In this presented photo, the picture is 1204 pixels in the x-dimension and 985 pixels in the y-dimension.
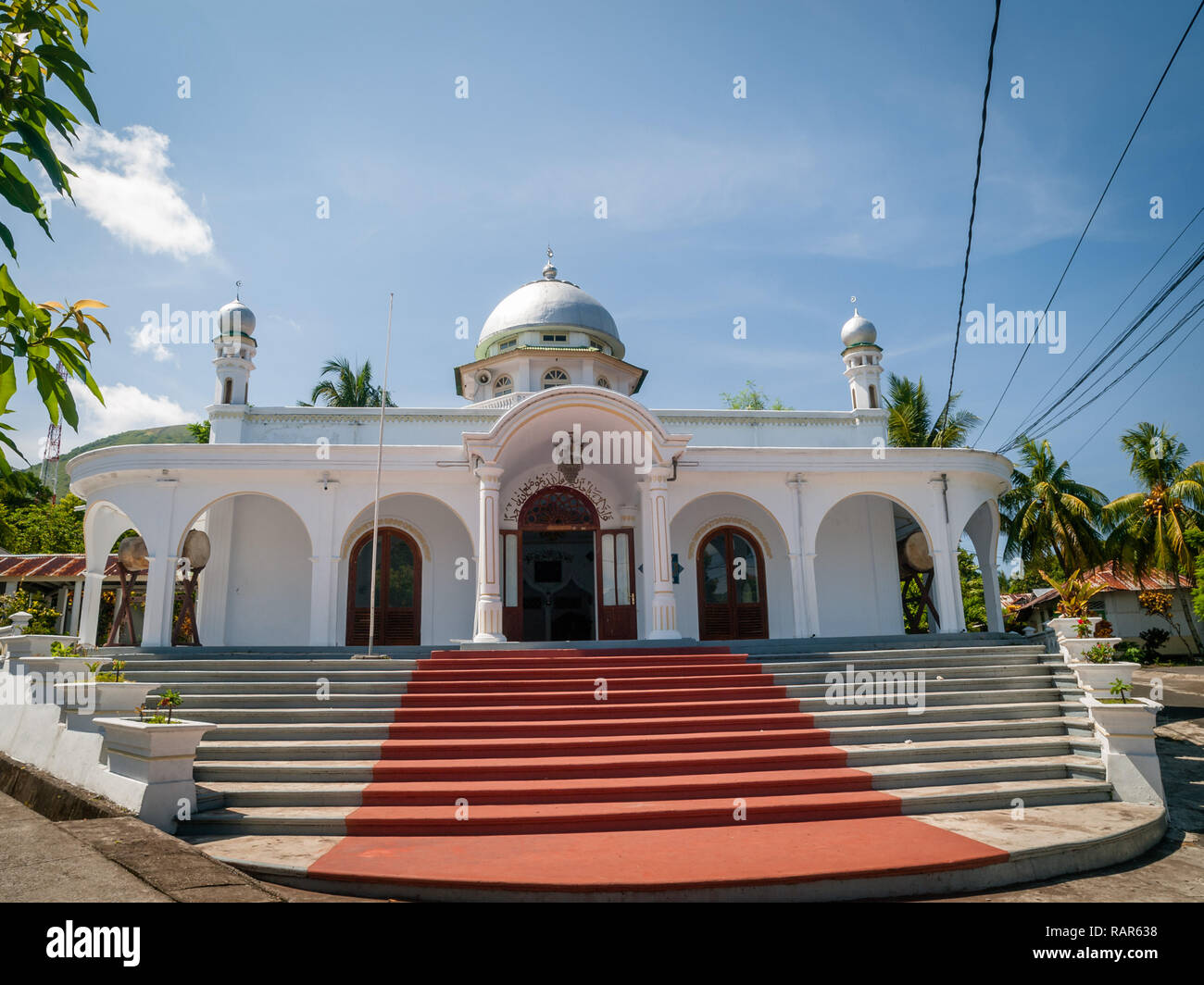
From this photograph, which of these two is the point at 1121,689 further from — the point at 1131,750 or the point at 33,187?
the point at 33,187

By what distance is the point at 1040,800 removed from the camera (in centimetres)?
735

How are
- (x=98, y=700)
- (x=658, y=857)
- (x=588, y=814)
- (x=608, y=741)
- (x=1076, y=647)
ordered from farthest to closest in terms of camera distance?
(x=1076, y=647) → (x=608, y=741) → (x=98, y=700) → (x=588, y=814) → (x=658, y=857)

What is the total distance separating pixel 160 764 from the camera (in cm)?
605

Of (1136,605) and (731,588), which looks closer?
(731,588)

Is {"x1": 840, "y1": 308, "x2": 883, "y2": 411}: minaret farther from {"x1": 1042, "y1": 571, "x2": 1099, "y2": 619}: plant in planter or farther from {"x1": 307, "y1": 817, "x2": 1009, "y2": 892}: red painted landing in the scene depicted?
{"x1": 307, "y1": 817, "x2": 1009, "y2": 892}: red painted landing

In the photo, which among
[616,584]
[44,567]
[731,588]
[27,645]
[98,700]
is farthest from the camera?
[44,567]

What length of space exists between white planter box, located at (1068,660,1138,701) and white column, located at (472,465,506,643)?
7466 mm

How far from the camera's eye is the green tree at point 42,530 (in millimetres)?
33844

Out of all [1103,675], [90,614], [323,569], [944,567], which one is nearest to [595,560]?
[323,569]

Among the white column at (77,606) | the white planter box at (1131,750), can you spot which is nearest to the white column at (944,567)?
the white planter box at (1131,750)

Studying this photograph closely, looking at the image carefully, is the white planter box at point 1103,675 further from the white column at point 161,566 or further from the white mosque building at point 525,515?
the white column at point 161,566

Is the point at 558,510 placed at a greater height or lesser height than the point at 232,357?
lesser

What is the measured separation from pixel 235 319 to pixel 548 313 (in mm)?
6780
